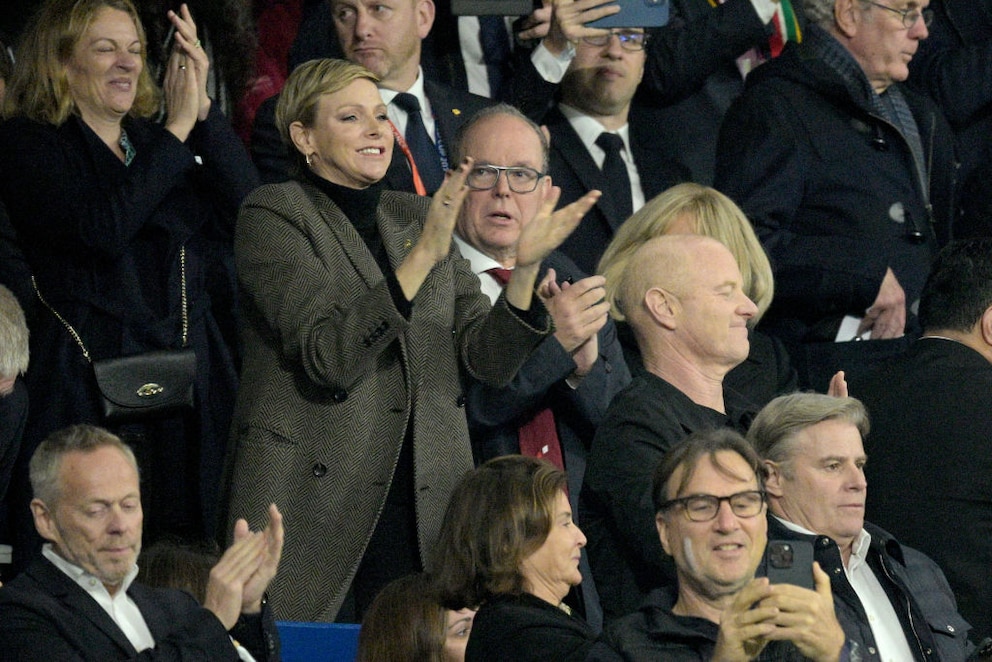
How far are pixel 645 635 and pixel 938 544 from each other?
1336mm

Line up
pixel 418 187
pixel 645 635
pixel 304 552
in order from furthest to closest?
pixel 418 187 < pixel 304 552 < pixel 645 635

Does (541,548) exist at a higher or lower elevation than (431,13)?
lower

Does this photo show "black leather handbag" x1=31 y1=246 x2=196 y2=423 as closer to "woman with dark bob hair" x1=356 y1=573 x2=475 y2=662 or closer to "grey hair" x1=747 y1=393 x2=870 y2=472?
"woman with dark bob hair" x1=356 y1=573 x2=475 y2=662

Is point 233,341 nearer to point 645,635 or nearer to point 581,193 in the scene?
point 581,193

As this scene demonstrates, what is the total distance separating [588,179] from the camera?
6.19 metres

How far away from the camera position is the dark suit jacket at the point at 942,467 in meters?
Result: 4.87

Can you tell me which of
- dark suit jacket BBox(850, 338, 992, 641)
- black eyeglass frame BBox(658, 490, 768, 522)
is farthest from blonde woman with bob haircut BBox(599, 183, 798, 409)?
black eyeglass frame BBox(658, 490, 768, 522)

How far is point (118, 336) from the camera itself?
17.2 ft

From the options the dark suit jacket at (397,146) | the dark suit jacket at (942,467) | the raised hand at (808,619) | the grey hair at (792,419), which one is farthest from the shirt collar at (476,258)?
the raised hand at (808,619)

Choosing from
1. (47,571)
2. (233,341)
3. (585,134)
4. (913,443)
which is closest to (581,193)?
(585,134)

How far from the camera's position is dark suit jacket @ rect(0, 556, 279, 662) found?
379 centimetres

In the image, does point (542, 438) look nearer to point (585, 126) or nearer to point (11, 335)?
point (11, 335)

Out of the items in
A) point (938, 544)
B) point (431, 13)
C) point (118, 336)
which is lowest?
A: point (938, 544)

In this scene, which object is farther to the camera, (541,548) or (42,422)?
(42,422)
